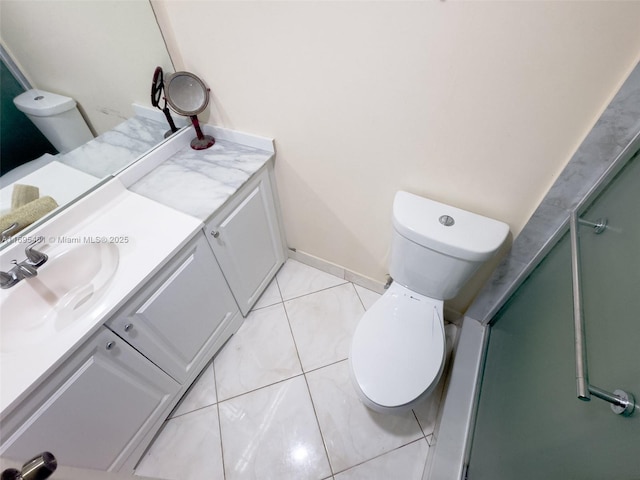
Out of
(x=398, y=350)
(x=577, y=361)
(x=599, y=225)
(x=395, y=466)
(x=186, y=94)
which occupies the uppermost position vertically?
(x=186, y=94)

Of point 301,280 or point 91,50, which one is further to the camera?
point 301,280

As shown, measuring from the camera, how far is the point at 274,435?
1.21 metres

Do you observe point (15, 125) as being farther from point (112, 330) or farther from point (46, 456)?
point (46, 456)

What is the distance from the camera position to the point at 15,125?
0.94 m

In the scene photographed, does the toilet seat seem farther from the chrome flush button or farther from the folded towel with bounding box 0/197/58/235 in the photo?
the folded towel with bounding box 0/197/58/235

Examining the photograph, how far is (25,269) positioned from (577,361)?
56.4 inches

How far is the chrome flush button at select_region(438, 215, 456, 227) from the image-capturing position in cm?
100

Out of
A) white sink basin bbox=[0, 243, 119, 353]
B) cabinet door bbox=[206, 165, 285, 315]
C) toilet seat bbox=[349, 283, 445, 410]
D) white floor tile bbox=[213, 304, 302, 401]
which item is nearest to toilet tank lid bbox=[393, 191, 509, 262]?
toilet seat bbox=[349, 283, 445, 410]

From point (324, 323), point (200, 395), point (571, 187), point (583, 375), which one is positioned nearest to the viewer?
point (583, 375)

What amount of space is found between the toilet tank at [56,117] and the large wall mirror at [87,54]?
0.9 inches

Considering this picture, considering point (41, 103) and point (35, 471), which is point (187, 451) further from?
point (41, 103)

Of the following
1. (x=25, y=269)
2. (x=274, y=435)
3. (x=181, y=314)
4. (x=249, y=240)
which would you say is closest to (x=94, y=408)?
(x=181, y=314)

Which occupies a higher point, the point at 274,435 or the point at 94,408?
the point at 94,408

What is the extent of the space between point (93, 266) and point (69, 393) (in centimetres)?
40
